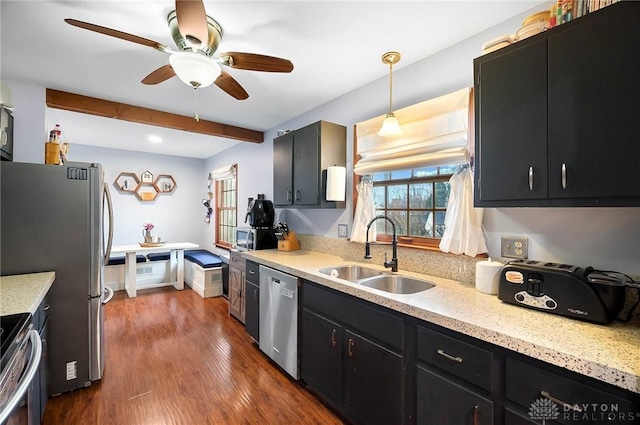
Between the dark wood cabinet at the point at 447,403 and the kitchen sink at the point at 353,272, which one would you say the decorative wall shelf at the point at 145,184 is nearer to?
the kitchen sink at the point at 353,272

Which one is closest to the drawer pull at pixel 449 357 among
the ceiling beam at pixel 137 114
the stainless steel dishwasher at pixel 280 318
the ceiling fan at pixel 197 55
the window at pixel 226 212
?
the stainless steel dishwasher at pixel 280 318

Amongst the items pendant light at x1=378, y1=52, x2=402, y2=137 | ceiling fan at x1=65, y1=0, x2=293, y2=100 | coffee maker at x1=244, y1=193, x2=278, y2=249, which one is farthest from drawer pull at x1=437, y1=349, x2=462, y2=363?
coffee maker at x1=244, y1=193, x2=278, y2=249

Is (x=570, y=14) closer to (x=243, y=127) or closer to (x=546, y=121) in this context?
(x=546, y=121)

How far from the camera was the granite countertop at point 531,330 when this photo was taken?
857mm

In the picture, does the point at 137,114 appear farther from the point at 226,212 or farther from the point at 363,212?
the point at 363,212

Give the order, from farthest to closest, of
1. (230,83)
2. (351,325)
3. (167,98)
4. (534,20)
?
(167,98) < (230,83) < (351,325) < (534,20)

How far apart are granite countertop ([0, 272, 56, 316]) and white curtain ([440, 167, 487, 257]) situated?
89.6 inches

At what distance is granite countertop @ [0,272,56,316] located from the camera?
4.47 feet

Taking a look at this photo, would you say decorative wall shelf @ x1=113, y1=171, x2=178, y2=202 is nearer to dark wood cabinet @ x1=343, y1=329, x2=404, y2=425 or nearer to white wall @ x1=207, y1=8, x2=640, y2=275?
white wall @ x1=207, y1=8, x2=640, y2=275

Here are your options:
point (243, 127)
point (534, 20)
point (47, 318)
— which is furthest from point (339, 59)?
point (47, 318)

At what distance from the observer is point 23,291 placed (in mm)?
1599

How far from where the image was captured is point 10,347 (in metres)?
1.00

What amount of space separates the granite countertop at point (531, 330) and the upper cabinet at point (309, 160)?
1184mm

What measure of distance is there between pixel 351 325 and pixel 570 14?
186cm
